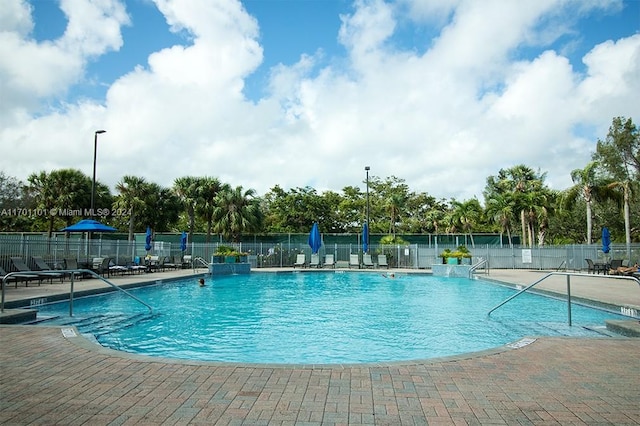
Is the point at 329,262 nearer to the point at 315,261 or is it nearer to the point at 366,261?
the point at 315,261

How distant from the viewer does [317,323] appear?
8.87 meters

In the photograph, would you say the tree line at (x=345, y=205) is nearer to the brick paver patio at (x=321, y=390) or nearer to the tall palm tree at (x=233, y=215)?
the tall palm tree at (x=233, y=215)

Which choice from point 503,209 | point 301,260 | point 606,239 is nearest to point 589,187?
point 503,209

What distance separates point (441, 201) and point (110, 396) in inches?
1890

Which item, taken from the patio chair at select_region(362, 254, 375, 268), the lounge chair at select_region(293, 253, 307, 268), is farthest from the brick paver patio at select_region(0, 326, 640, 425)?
the lounge chair at select_region(293, 253, 307, 268)

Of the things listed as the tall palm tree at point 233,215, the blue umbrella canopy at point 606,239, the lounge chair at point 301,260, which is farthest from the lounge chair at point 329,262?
the blue umbrella canopy at point 606,239

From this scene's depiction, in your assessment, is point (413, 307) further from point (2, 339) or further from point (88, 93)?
point (88, 93)

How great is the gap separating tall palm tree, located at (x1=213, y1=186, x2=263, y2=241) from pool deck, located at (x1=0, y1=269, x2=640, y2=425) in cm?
2525

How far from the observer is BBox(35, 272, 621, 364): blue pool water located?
6.56 meters

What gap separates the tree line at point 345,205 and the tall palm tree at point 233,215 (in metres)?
0.07

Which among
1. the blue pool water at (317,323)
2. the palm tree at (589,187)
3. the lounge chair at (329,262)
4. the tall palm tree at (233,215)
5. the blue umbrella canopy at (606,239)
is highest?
the palm tree at (589,187)

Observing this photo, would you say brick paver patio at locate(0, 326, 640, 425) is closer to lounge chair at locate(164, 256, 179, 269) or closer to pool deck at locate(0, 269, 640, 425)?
pool deck at locate(0, 269, 640, 425)

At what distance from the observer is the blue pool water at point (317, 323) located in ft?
21.5

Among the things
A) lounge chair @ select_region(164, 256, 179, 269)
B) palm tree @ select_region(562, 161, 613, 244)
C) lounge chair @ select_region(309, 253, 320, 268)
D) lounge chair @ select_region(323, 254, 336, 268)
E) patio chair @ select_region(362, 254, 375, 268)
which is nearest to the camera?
lounge chair @ select_region(164, 256, 179, 269)
